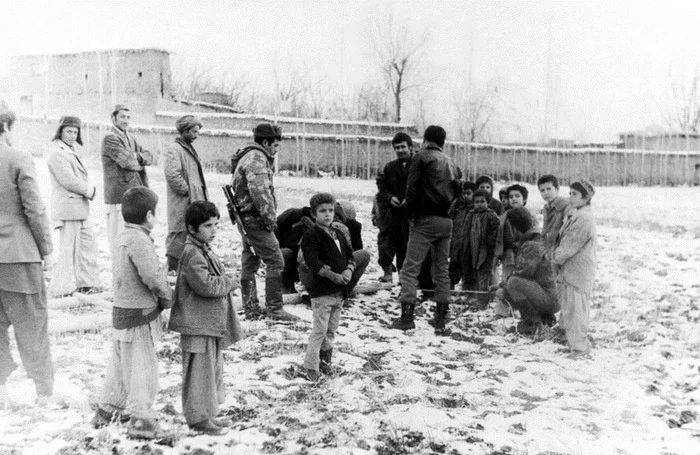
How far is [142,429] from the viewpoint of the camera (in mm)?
3332

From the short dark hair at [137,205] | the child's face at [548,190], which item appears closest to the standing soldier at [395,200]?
the child's face at [548,190]

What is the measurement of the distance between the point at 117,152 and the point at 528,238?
3996mm

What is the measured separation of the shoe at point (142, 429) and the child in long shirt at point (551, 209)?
4.12 m

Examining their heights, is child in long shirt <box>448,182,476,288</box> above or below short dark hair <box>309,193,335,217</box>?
below

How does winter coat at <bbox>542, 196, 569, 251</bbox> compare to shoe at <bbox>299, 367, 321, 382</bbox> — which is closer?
shoe at <bbox>299, 367, 321, 382</bbox>

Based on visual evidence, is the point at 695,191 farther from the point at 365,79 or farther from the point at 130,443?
the point at 130,443

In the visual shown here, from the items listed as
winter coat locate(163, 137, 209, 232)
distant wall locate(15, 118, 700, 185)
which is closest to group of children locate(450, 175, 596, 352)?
winter coat locate(163, 137, 209, 232)

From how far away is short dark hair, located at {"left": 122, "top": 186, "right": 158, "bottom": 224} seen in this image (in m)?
3.38

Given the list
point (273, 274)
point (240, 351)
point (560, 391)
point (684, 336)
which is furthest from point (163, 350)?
point (684, 336)

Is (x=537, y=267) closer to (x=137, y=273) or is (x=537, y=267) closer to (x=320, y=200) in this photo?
(x=320, y=200)

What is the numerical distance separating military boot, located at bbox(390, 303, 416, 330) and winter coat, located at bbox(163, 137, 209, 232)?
2055 mm

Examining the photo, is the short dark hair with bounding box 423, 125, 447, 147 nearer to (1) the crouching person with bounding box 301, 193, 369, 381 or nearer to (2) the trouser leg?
(1) the crouching person with bounding box 301, 193, 369, 381

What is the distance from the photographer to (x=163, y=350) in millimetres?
4859

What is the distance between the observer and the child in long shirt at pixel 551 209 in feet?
20.1
